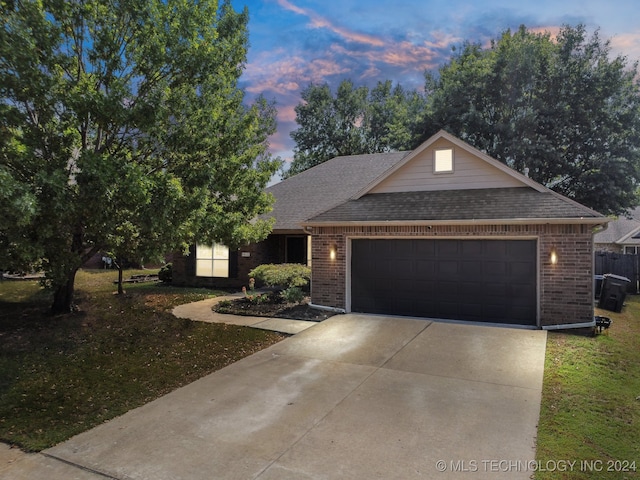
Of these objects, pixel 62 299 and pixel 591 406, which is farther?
pixel 62 299

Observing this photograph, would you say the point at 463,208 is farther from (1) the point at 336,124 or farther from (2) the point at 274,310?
(1) the point at 336,124

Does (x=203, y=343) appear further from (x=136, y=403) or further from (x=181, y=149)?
(x=181, y=149)

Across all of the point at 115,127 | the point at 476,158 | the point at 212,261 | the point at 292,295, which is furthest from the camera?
the point at 212,261

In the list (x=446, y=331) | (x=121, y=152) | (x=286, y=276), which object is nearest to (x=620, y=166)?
(x=446, y=331)

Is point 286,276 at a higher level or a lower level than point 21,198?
lower

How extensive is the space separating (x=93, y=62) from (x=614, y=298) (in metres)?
14.8

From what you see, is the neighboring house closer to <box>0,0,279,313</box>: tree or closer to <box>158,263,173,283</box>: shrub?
<box>158,263,173,283</box>: shrub

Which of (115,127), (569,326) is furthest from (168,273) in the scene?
(569,326)

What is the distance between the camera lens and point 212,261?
16.9m

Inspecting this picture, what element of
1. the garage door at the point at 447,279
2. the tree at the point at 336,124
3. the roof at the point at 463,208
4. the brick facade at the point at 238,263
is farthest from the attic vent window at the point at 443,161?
Result: the tree at the point at 336,124

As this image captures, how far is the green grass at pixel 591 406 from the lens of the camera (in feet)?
12.4

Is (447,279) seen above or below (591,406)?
above

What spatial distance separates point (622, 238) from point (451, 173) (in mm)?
22288

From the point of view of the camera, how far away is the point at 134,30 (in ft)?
25.5
